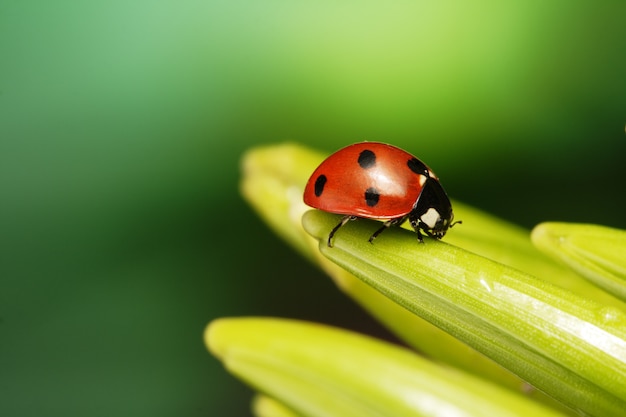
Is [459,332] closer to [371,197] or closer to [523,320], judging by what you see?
[523,320]

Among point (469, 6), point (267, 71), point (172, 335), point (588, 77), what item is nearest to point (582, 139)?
point (588, 77)

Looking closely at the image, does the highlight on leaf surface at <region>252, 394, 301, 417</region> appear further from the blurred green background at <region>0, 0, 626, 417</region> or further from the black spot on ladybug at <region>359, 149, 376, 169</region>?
the blurred green background at <region>0, 0, 626, 417</region>

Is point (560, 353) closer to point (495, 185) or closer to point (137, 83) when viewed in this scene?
point (495, 185)

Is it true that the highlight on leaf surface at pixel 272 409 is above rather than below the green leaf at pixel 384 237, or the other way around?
below

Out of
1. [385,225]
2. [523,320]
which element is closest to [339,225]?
[385,225]

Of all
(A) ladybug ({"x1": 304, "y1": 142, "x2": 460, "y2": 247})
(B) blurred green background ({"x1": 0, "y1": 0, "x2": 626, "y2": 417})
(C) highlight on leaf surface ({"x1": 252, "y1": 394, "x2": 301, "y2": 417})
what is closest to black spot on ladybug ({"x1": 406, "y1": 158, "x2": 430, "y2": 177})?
(A) ladybug ({"x1": 304, "y1": 142, "x2": 460, "y2": 247})

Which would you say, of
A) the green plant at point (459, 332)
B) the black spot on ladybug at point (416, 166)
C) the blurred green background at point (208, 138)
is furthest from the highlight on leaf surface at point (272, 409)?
the blurred green background at point (208, 138)

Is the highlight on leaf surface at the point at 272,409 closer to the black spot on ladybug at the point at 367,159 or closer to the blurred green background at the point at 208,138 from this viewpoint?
the black spot on ladybug at the point at 367,159
